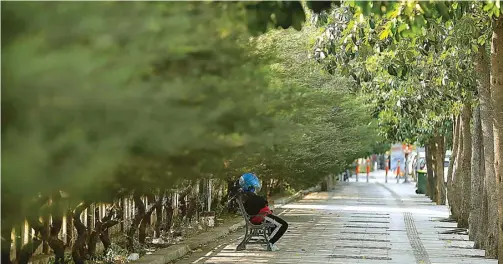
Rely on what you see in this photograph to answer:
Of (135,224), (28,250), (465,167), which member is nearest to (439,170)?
(465,167)

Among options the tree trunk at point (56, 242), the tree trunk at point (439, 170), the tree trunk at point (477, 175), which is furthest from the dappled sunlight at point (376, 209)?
the tree trunk at point (56, 242)

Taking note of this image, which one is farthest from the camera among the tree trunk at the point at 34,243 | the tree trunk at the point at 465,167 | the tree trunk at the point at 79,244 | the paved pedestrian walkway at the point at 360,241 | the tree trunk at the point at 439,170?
the tree trunk at the point at 439,170

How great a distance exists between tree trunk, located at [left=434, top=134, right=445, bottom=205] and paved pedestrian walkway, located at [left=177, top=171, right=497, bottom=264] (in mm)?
3984

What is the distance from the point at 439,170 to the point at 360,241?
52.2 feet

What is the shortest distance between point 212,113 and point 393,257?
12.1m

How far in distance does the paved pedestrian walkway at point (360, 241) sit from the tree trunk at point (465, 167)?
58 cm

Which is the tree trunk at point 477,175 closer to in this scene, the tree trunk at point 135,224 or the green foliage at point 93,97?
the tree trunk at point 135,224

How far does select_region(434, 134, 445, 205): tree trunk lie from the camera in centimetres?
3338

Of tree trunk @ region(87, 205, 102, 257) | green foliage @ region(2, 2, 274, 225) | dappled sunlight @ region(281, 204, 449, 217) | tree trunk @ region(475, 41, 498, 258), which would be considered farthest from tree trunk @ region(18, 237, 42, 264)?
dappled sunlight @ region(281, 204, 449, 217)

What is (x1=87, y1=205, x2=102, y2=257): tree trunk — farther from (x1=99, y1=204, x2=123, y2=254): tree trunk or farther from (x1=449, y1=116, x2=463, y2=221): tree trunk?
(x1=449, y1=116, x2=463, y2=221): tree trunk

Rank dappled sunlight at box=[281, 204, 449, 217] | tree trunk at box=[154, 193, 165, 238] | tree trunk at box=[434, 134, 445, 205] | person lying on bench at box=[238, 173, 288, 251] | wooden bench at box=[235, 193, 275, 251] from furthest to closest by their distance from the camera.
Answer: tree trunk at box=[434, 134, 445, 205] < dappled sunlight at box=[281, 204, 449, 217] < tree trunk at box=[154, 193, 165, 238] < person lying on bench at box=[238, 173, 288, 251] < wooden bench at box=[235, 193, 275, 251]

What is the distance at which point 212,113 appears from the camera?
3.87 m

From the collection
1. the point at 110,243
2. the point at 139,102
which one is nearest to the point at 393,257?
the point at 110,243

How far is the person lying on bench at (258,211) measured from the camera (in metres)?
16.2
